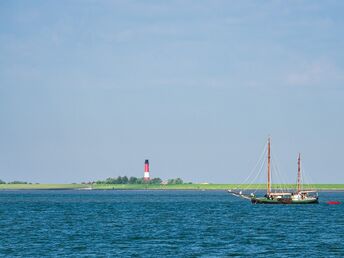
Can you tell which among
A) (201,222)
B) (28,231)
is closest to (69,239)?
(28,231)

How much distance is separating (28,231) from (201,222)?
3279 centimetres

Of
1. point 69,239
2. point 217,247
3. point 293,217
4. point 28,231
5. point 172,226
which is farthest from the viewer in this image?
point 293,217

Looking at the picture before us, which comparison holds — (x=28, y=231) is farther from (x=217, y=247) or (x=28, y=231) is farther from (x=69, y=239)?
(x=217, y=247)

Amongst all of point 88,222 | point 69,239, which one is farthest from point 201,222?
point 69,239

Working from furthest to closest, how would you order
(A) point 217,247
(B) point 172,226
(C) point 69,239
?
(B) point 172,226 → (C) point 69,239 → (A) point 217,247

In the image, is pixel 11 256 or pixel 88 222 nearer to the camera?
pixel 11 256

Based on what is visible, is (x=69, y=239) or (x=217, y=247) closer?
(x=217, y=247)

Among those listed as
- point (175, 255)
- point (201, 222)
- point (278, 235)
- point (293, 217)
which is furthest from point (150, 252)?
point (293, 217)

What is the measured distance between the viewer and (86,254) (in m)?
85.7

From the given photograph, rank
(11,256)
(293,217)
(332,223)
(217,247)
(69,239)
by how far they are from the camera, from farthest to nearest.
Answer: (293,217), (332,223), (69,239), (217,247), (11,256)

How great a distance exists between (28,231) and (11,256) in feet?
104

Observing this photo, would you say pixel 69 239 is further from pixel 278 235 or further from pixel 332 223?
pixel 332 223

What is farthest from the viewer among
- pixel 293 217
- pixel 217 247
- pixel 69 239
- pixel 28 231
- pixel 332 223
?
pixel 293 217

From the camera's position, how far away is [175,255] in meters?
85.1
